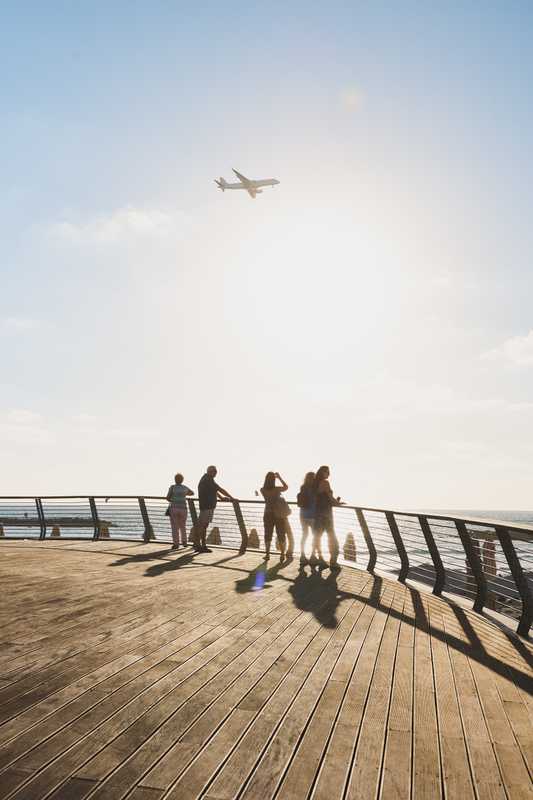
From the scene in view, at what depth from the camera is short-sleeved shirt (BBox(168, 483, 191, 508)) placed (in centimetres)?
1568

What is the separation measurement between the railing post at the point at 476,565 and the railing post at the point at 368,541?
3904 mm

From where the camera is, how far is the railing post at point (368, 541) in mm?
11758

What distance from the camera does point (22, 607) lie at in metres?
6.77

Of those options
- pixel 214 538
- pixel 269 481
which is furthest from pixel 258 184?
pixel 269 481

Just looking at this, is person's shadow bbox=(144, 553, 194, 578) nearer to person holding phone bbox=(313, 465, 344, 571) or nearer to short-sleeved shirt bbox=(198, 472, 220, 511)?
short-sleeved shirt bbox=(198, 472, 220, 511)

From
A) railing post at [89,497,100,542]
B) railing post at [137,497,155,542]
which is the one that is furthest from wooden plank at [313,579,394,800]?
railing post at [89,497,100,542]

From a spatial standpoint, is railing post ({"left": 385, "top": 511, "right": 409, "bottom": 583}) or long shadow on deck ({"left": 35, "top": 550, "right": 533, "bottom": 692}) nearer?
long shadow on deck ({"left": 35, "top": 550, "right": 533, "bottom": 692})

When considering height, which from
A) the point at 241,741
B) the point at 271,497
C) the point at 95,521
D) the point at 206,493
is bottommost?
the point at 241,741

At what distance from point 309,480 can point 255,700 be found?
9780 millimetres

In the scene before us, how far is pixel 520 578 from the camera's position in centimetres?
628

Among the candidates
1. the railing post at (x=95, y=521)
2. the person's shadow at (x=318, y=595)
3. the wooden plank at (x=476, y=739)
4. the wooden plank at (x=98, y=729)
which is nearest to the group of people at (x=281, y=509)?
the person's shadow at (x=318, y=595)

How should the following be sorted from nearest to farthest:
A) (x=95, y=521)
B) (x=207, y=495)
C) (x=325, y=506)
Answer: (x=325, y=506) → (x=207, y=495) → (x=95, y=521)

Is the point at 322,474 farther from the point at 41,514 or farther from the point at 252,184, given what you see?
the point at 252,184

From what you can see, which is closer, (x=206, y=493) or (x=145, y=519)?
(x=206, y=493)
